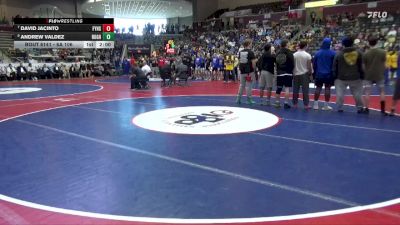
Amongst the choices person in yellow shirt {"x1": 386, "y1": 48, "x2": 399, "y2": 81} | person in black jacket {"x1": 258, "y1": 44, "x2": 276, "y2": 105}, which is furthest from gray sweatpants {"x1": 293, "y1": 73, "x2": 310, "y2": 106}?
person in yellow shirt {"x1": 386, "y1": 48, "x2": 399, "y2": 81}

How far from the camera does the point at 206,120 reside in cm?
755

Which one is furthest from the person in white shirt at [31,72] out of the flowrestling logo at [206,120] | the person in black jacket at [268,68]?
the person in black jacket at [268,68]

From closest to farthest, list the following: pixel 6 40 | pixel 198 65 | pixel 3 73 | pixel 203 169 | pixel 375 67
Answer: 1. pixel 203 169
2. pixel 375 67
3. pixel 198 65
4. pixel 3 73
5. pixel 6 40

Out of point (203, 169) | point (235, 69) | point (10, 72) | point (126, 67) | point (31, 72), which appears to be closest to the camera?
point (203, 169)

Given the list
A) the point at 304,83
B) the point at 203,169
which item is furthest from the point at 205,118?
the point at 203,169

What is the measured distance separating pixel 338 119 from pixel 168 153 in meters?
3.91

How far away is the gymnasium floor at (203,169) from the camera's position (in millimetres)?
3307

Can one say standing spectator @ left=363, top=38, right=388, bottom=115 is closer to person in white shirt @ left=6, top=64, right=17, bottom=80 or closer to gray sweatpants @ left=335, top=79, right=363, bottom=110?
gray sweatpants @ left=335, top=79, right=363, bottom=110

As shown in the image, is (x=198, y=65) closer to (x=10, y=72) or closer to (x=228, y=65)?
(x=228, y=65)

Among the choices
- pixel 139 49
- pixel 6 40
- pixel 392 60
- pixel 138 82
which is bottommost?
pixel 138 82

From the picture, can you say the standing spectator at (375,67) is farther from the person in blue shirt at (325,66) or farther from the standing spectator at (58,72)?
the standing spectator at (58,72)

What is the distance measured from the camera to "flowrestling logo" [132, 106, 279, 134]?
6.73 meters

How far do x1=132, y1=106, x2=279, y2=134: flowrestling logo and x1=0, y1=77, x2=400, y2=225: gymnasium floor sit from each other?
2 cm
